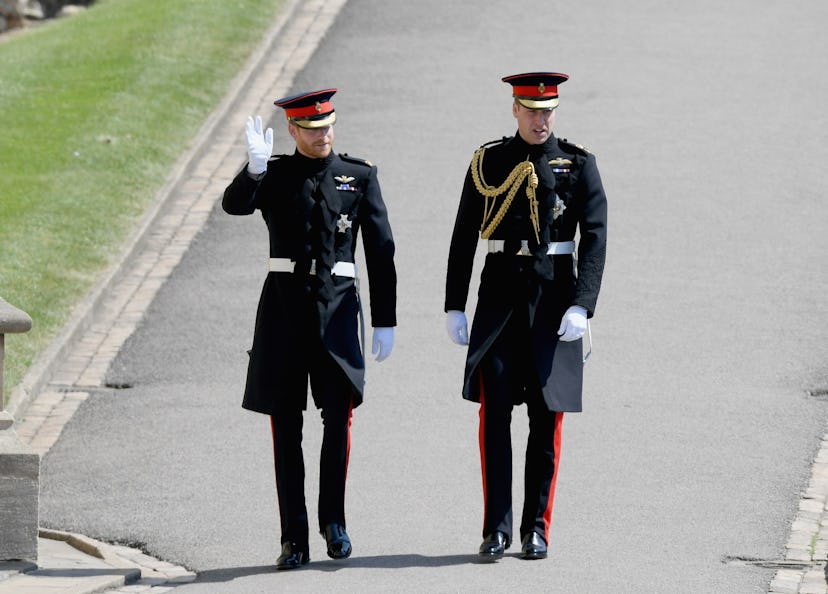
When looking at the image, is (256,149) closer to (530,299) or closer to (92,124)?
(530,299)

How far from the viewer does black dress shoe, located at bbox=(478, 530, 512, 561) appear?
8.05 metres

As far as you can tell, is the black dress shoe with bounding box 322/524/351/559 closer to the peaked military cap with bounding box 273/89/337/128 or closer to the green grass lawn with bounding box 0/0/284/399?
the peaked military cap with bounding box 273/89/337/128

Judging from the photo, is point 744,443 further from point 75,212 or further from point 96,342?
point 75,212

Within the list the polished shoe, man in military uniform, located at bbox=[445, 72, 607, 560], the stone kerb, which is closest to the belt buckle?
man in military uniform, located at bbox=[445, 72, 607, 560]

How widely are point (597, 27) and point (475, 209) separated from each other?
10789mm

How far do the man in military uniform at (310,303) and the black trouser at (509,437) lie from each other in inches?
20.1

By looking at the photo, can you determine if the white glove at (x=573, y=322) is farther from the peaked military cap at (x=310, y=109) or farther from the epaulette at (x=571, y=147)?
the peaked military cap at (x=310, y=109)

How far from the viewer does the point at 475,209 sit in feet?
27.1

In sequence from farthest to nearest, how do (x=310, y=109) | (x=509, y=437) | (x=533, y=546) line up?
(x=509, y=437)
(x=533, y=546)
(x=310, y=109)

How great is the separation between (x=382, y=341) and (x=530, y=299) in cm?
69

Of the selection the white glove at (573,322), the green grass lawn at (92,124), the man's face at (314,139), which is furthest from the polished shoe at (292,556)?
the green grass lawn at (92,124)

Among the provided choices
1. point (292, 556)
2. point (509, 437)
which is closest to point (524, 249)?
point (509, 437)

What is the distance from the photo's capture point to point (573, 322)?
316 inches

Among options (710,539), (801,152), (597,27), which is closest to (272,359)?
(710,539)
